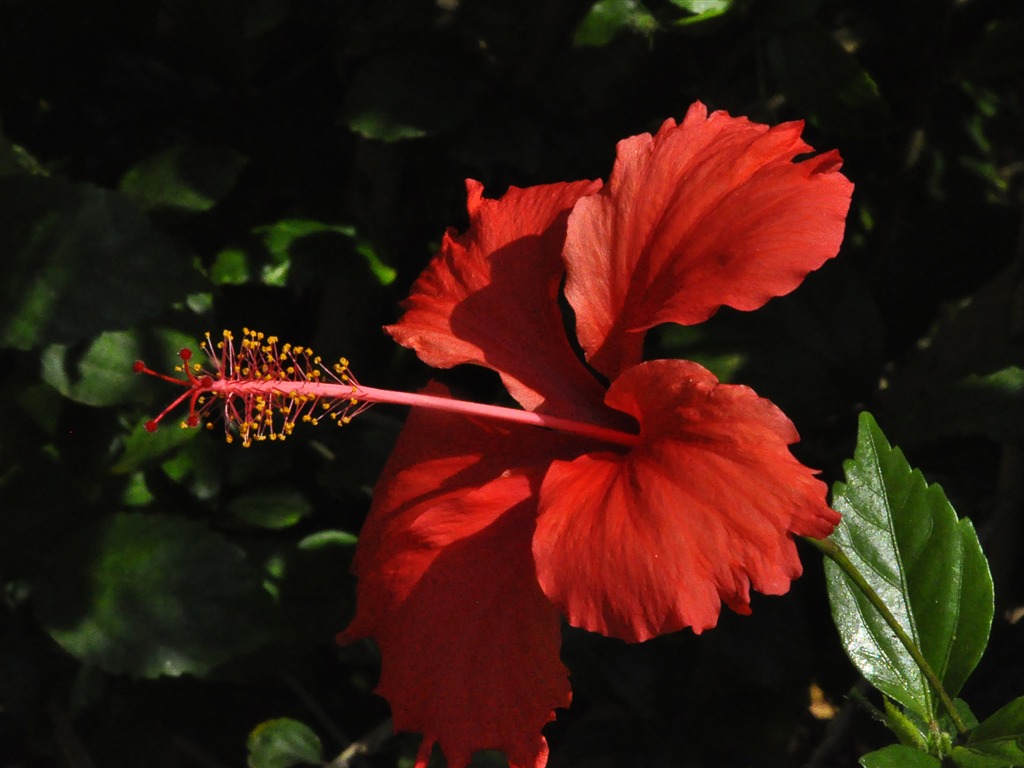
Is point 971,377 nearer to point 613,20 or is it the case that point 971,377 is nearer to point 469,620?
point 613,20

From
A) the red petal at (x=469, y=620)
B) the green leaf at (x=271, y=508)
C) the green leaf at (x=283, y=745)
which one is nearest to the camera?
the red petal at (x=469, y=620)

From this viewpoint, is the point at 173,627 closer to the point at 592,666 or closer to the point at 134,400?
the point at 134,400

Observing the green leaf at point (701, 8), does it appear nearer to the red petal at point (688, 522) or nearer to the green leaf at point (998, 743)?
the red petal at point (688, 522)

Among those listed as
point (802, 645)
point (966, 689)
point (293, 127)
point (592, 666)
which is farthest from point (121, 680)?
point (966, 689)

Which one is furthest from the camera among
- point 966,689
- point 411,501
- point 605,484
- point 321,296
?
point 321,296

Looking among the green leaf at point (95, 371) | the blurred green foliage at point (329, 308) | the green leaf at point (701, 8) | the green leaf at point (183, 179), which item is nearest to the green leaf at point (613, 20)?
the blurred green foliage at point (329, 308)

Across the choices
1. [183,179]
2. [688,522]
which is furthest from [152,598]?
[688,522]
